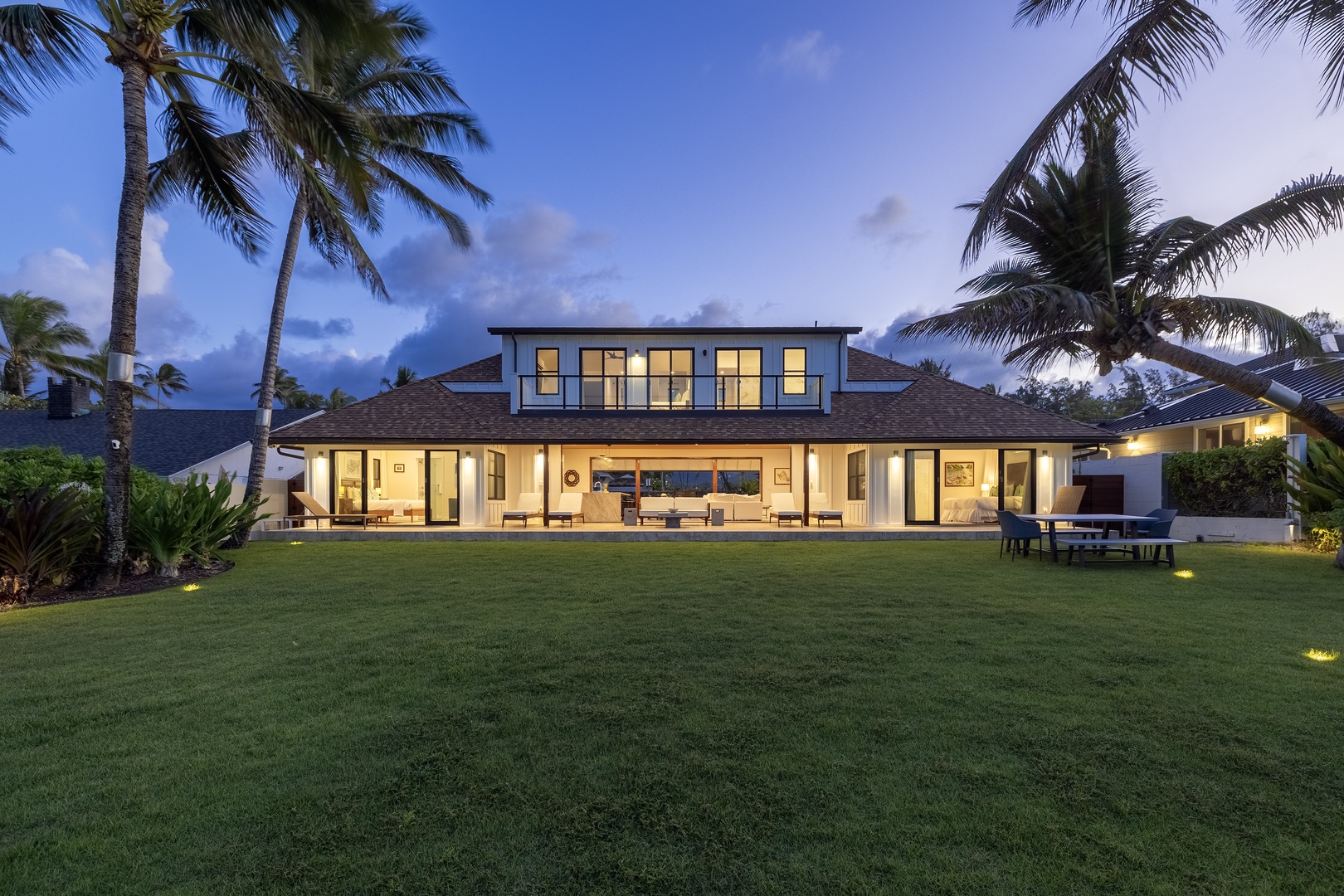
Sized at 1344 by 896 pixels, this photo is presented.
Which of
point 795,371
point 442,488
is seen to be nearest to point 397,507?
point 442,488

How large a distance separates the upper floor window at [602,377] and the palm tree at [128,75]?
9.95 m

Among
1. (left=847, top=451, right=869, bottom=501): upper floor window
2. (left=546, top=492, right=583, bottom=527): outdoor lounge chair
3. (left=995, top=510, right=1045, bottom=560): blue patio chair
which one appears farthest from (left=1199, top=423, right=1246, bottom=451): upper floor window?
(left=546, top=492, right=583, bottom=527): outdoor lounge chair

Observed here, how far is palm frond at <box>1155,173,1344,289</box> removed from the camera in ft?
21.1

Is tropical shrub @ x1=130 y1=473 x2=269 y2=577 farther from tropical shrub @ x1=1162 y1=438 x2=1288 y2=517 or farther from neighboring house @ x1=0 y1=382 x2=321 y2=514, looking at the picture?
tropical shrub @ x1=1162 y1=438 x2=1288 y2=517

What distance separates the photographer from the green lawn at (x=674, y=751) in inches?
85.7

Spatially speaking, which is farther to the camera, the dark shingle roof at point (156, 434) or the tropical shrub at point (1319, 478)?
the dark shingle roof at point (156, 434)

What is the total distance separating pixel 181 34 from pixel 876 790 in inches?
508

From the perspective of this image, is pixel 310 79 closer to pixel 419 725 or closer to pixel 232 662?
pixel 232 662

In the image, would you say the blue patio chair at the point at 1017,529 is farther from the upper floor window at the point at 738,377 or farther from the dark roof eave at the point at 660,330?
the dark roof eave at the point at 660,330

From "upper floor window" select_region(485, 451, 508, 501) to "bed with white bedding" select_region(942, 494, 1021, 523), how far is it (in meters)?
12.8

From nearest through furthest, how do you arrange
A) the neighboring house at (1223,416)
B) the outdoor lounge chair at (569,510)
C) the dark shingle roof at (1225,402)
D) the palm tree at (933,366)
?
1. the dark shingle roof at (1225,402)
2. the neighboring house at (1223,416)
3. the outdoor lounge chair at (569,510)
4. the palm tree at (933,366)

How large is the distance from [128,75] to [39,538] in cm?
598

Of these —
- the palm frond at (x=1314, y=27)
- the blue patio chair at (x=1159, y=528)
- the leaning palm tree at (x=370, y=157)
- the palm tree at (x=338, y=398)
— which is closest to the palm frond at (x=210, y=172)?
the leaning palm tree at (x=370, y=157)

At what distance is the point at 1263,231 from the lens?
6891mm
